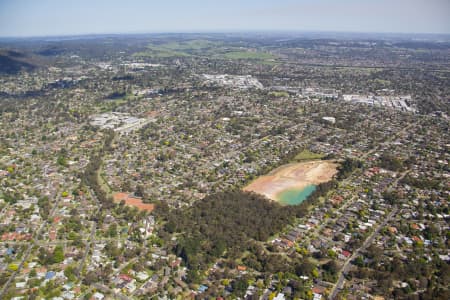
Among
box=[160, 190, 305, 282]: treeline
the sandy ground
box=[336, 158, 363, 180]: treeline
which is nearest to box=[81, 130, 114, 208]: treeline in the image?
box=[160, 190, 305, 282]: treeline

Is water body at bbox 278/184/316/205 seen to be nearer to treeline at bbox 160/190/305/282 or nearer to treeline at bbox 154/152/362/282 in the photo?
treeline at bbox 154/152/362/282

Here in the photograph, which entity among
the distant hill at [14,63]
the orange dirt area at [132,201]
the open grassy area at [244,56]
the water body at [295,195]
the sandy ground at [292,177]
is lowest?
the water body at [295,195]

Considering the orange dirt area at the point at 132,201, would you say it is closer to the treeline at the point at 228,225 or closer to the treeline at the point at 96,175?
the treeline at the point at 96,175

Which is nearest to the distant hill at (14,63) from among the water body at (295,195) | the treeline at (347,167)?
the water body at (295,195)

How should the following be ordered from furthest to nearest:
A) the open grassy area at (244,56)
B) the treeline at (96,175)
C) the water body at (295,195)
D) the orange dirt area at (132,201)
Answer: the open grassy area at (244,56), the water body at (295,195), the treeline at (96,175), the orange dirt area at (132,201)

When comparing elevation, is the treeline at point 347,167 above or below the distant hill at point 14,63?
below

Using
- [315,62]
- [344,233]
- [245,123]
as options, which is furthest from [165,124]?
[315,62]

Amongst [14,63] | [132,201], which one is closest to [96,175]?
[132,201]
